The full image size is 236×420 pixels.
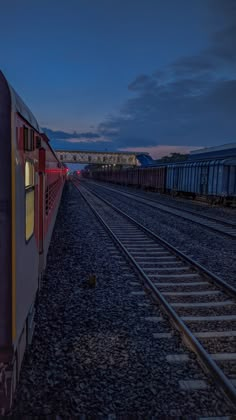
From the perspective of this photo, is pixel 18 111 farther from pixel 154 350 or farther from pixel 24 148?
pixel 154 350

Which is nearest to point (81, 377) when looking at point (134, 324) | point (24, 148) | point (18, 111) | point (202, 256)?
point (134, 324)

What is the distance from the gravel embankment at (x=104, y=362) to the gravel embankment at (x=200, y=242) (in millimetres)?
2563

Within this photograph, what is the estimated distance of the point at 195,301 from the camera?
247 inches

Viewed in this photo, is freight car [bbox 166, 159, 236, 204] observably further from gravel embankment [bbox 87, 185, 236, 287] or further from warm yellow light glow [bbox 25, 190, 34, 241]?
warm yellow light glow [bbox 25, 190, 34, 241]

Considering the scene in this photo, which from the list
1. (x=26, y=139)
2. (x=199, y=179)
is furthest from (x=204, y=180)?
(x=26, y=139)

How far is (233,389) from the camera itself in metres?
3.56

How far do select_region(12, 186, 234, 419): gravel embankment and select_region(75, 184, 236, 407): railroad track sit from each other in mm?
183

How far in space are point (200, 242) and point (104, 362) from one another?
813 cm

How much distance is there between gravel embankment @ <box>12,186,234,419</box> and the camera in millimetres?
3412

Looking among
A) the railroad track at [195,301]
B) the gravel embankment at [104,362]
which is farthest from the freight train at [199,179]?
the gravel embankment at [104,362]

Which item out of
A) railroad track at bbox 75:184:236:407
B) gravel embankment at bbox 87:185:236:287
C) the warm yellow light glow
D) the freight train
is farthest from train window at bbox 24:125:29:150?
the freight train

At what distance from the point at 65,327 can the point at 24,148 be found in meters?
2.93

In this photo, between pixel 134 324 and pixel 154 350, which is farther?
pixel 134 324

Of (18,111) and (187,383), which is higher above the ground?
(18,111)
